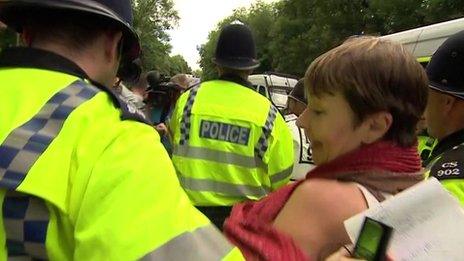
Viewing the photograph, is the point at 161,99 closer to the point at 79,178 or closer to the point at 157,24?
A: the point at 79,178

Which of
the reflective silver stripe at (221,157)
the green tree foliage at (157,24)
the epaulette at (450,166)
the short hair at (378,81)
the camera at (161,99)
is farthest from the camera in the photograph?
the green tree foliage at (157,24)

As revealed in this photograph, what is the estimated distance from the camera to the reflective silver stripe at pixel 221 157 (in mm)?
3660

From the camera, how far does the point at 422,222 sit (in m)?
1.38

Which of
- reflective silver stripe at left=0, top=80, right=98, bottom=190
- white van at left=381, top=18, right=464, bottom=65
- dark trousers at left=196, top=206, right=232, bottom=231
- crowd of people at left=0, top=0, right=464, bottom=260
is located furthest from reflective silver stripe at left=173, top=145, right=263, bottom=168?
white van at left=381, top=18, right=464, bottom=65

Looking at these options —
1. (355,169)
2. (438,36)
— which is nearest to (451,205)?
(355,169)

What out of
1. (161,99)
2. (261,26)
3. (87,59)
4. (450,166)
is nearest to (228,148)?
(450,166)

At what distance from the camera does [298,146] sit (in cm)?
477

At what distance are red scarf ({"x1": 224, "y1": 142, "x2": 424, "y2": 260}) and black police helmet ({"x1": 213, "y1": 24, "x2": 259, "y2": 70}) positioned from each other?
2.44m

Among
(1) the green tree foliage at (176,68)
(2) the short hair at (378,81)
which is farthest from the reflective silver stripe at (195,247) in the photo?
(1) the green tree foliage at (176,68)

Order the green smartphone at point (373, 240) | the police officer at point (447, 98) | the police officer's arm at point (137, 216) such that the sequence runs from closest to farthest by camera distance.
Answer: the police officer's arm at point (137, 216)
the green smartphone at point (373, 240)
the police officer at point (447, 98)

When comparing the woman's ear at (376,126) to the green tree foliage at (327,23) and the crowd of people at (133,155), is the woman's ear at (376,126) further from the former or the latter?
the green tree foliage at (327,23)

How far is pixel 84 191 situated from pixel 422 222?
2.41 feet

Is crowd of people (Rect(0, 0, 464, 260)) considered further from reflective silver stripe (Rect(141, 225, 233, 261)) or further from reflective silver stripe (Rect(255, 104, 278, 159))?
reflective silver stripe (Rect(255, 104, 278, 159))

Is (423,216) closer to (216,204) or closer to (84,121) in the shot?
(84,121)
